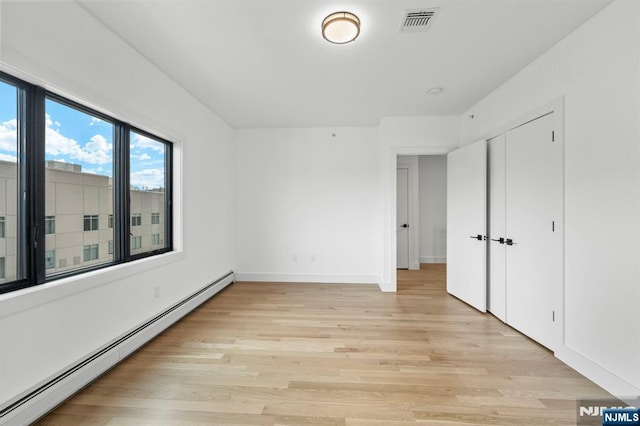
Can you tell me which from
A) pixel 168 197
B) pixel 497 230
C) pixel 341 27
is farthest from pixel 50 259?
pixel 497 230

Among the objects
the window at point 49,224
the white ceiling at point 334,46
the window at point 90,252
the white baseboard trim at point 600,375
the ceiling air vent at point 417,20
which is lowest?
the white baseboard trim at point 600,375

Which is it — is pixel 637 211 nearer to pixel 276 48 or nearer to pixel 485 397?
pixel 485 397

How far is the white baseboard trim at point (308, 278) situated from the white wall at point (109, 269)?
1.21m

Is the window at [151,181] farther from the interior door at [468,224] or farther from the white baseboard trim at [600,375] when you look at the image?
the white baseboard trim at [600,375]

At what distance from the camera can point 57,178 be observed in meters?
1.79

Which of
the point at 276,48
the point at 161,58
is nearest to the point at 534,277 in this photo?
the point at 276,48

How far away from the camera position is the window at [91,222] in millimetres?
2035

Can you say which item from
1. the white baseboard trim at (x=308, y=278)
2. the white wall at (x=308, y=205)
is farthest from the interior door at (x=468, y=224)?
the white baseboard trim at (x=308, y=278)

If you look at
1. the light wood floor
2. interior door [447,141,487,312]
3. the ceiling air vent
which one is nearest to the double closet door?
interior door [447,141,487,312]

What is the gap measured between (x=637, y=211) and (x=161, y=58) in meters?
3.86

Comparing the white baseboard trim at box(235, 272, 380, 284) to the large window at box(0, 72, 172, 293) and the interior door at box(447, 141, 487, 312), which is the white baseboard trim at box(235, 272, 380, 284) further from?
the large window at box(0, 72, 172, 293)

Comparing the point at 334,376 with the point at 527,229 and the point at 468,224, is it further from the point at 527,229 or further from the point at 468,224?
the point at 468,224

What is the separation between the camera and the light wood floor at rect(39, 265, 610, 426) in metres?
1.59

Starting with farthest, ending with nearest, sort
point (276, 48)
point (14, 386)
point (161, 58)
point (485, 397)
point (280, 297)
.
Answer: point (280, 297) → point (161, 58) → point (276, 48) → point (485, 397) → point (14, 386)
